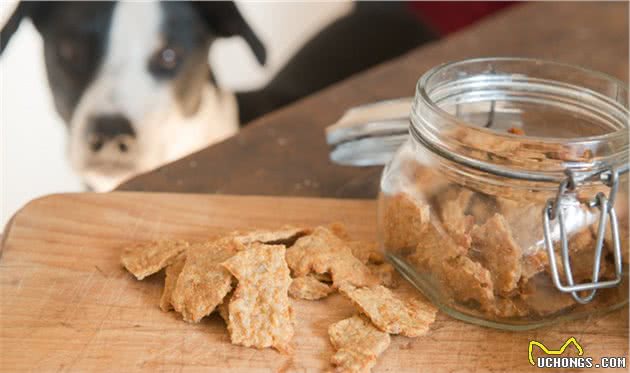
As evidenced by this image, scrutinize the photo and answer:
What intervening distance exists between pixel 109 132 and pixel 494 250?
1135 millimetres

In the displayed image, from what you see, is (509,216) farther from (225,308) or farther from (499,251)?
(225,308)

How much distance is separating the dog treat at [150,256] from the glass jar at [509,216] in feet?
0.80

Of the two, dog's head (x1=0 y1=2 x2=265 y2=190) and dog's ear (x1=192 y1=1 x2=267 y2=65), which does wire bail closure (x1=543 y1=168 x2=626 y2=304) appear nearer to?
dog's head (x1=0 y1=2 x2=265 y2=190)

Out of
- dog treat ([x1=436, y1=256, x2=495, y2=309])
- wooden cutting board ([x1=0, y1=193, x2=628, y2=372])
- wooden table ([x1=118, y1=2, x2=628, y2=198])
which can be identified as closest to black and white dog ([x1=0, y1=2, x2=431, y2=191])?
wooden table ([x1=118, y1=2, x2=628, y2=198])

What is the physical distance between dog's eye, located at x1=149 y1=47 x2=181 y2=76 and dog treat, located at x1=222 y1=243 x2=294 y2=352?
3.32ft

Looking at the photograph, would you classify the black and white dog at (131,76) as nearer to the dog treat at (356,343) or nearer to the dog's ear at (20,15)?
the dog's ear at (20,15)

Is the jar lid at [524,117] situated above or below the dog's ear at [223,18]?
above

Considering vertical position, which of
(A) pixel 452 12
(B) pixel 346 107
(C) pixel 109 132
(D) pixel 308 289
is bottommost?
(A) pixel 452 12

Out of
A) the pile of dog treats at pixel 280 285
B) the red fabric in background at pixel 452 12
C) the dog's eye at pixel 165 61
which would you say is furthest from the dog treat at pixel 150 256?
the red fabric in background at pixel 452 12

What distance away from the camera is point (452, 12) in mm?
2463

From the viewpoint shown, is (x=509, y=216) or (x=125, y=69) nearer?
(x=509, y=216)

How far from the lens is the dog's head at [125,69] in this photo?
1.62m

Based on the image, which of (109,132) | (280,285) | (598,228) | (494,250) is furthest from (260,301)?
(109,132)

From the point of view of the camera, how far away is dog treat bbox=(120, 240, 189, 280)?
800mm
